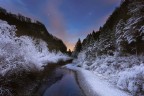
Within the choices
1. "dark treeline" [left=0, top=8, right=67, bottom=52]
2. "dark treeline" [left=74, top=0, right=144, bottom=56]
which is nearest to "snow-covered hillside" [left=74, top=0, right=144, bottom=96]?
"dark treeline" [left=74, top=0, right=144, bottom=56]

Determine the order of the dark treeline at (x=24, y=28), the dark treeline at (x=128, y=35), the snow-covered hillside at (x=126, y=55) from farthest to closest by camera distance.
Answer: the dark treeline at (x=24, y=28), the dark treeline at (x=128, y=35), the snow-covered hillside at (x=126, y=55)

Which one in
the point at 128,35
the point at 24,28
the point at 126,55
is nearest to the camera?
the point at 128,35

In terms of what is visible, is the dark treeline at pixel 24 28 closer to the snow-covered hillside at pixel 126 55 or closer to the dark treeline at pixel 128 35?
the dark treeline at pixel 128 35

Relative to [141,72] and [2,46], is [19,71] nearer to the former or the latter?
[2,46]

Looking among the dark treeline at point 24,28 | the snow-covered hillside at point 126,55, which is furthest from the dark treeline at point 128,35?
the dark treeline at point 24,28

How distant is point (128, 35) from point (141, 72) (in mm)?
14216

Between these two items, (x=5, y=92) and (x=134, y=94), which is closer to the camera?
(x=5, y=92)

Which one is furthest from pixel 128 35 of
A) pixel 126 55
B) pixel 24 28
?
pixel 24 28

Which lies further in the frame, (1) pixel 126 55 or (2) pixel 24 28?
(2) pixel 24 28

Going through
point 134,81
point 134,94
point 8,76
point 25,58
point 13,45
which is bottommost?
point 134,94

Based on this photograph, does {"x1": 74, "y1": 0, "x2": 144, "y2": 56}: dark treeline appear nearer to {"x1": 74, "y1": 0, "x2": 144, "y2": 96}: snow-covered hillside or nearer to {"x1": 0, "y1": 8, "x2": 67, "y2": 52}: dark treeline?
{"x1": 74, "y1": 0, "x2": 144, "y2": 96}: snow-covered hillside

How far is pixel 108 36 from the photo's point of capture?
3275cm

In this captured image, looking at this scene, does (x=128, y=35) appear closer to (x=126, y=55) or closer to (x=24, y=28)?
(x=126, y=55)

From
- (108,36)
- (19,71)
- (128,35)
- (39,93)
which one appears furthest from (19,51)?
(108,36)
